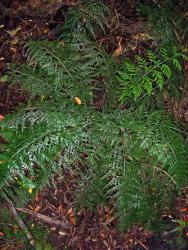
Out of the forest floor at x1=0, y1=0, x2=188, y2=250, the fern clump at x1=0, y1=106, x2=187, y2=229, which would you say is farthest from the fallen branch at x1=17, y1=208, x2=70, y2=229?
the fern clump at x1=0, y1=106, x2=187, y2=229

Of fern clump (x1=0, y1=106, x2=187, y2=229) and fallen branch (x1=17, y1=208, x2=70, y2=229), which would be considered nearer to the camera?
fern clump (x1=0, y1=106, x2=187, y2=229)

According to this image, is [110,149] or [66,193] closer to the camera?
[110,149]

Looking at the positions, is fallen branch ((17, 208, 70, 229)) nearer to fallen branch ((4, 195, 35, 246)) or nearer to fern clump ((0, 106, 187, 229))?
fallen branch ((4, 195, 35, 246))

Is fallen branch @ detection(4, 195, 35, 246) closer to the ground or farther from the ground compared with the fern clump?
closer to the ground

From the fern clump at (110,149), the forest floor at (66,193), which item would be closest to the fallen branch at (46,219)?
the forest floor at (66,193)

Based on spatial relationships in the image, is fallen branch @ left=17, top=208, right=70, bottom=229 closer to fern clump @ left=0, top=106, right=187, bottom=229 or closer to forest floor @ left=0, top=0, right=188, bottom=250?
forest floor @ left=0, top=0, right=188, bottom=250

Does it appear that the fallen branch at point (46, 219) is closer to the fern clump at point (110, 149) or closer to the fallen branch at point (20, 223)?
the fallen branch at point (20, 223)

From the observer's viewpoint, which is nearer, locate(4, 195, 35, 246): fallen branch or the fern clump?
the fern clump

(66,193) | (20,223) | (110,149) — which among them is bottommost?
(20,223)

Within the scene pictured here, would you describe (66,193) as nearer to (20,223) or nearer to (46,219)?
(46,219)

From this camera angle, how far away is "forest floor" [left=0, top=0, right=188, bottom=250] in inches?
130

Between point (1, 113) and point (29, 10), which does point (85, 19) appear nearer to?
point (29, 10)

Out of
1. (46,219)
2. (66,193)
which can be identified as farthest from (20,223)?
(66,193)

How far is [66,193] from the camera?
335cm
